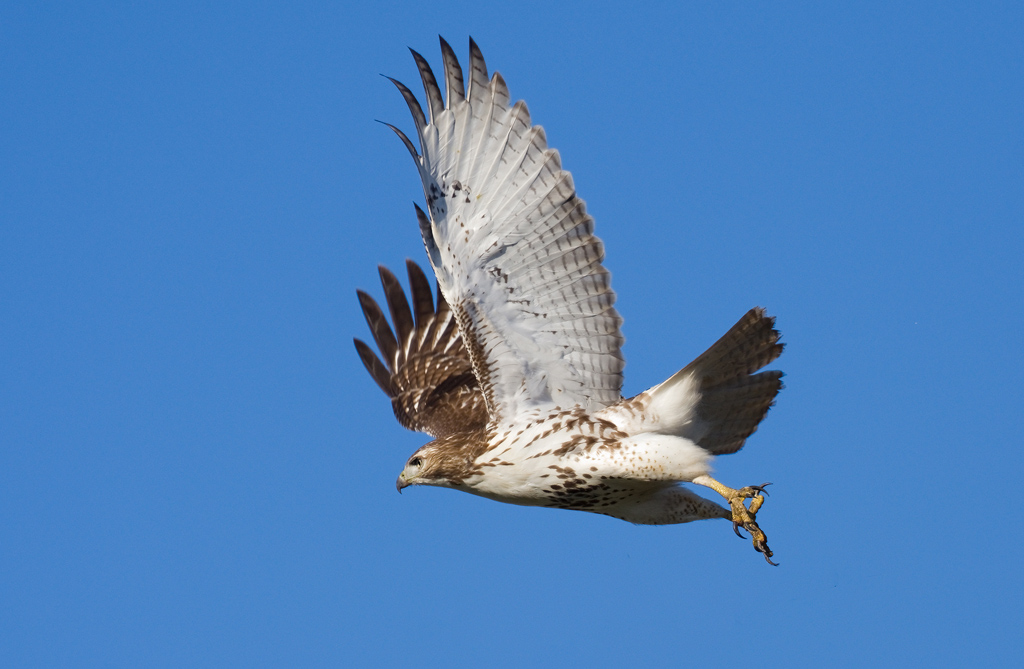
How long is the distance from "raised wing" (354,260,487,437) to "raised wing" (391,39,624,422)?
8.26 ft

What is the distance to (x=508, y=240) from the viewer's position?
6633 mm

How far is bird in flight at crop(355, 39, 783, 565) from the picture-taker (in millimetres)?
6523

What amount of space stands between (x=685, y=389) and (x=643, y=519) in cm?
121

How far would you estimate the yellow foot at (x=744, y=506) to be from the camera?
6941mm

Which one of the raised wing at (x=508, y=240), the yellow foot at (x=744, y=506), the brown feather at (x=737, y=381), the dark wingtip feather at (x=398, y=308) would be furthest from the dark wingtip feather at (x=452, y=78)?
the dark wingtip feather at (x=398, y=308)

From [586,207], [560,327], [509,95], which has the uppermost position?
[509,95]

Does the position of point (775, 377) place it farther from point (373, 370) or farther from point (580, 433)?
point (373, 370)

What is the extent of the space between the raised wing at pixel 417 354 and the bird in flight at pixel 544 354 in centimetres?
202

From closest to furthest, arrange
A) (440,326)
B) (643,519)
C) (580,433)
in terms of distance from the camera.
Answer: (580,433), (643,519), (440,326)

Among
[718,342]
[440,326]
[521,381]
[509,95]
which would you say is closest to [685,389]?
[718,342]

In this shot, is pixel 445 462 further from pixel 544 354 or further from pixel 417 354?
pixel 417 354

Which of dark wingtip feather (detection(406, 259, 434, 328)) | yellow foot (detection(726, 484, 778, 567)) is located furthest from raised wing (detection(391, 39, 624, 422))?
dark wingtip feather (detection(406, 259, 434, 328))

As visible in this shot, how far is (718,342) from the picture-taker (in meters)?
6.52

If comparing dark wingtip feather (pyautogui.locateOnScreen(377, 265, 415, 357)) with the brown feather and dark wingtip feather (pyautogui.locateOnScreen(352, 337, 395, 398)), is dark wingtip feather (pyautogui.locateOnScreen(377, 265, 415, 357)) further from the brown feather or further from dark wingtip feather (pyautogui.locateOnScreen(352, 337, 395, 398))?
the brown feather
